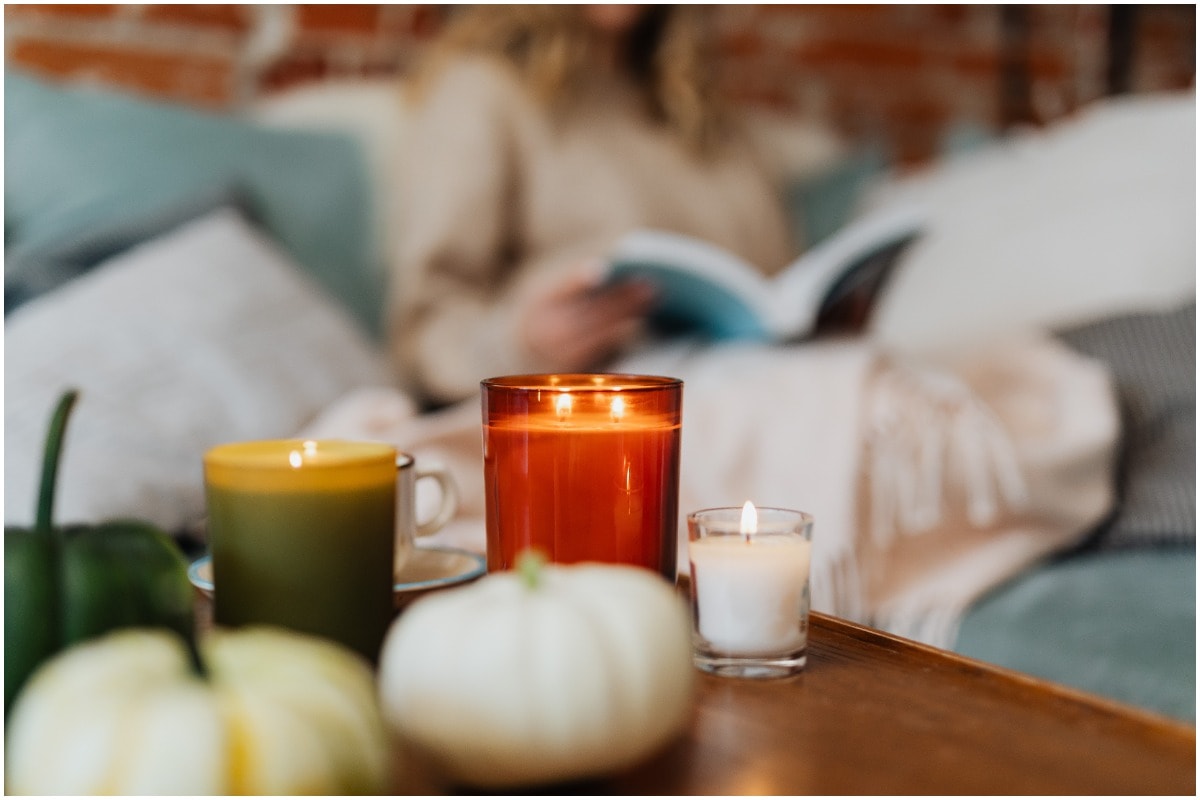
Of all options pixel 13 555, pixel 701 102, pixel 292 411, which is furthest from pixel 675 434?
pixel 701 102

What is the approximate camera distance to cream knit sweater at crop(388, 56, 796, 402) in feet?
4.73

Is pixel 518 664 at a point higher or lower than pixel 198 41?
lower

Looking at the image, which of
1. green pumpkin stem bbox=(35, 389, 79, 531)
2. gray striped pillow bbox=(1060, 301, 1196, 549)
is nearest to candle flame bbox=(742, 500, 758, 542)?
green pumpkin stem bbox=(35, 389, 79, 531)

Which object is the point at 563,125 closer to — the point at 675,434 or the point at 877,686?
the point at 675,434

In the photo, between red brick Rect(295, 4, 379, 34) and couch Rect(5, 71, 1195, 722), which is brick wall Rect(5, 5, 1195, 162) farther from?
couch Rect(5, 71, 1195, 722)

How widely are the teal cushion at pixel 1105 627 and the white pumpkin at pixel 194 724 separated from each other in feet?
2.22

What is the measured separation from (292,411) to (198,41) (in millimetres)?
953

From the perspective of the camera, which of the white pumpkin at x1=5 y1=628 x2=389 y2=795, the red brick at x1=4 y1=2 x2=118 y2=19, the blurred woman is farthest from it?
the red brick at x1=4 y1=2 x2=118 y2=19

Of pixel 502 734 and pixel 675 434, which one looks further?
pixel 675 434

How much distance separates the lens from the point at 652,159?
168 cm

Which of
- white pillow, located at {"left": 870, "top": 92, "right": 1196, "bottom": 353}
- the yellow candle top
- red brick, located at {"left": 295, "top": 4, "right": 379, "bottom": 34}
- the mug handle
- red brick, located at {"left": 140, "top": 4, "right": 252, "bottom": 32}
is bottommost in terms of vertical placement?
the mug handle

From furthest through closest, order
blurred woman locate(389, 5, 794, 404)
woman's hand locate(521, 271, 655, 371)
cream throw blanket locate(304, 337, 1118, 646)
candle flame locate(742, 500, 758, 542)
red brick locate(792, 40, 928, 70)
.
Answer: red brick locate(792, 40, 928, 70) < blurred woman locate(389, 5, 794, 404) < woman's hand locate(521, 271, 655, 371) < cream throw blanket locate(304, 337, 1118, 646) < candle flame locate(742, 500, 758, 542)

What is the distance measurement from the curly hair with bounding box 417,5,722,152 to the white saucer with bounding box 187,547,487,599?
1020mm

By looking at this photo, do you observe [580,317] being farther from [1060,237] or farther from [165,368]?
[1060,237]
